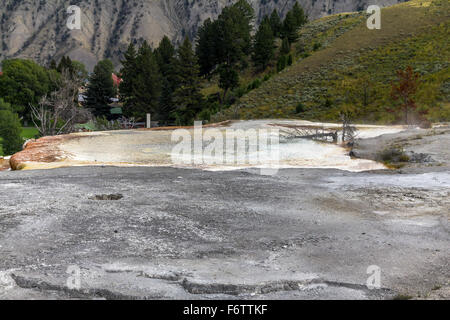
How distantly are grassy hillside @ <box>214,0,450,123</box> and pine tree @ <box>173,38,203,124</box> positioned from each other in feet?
12.2

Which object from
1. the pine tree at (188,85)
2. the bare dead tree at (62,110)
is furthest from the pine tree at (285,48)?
the bare dead tree at (62,110)

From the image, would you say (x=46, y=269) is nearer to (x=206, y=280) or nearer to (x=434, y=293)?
(x=206, y=280)

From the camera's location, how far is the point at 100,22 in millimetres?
166125

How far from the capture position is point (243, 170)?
1246 cm

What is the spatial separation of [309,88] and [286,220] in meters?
41.1

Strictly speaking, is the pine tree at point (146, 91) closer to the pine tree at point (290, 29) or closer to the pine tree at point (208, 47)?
the pine tree at point (208, 47)

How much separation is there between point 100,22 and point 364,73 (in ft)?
479

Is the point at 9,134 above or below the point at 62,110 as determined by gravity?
below

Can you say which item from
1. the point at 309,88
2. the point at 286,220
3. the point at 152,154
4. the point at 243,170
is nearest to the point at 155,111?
the point at 309,88

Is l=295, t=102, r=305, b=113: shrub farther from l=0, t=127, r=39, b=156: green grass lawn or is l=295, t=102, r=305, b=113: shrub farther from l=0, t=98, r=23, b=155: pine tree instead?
l=0, t=127, r=39, b=156: green grass lawn

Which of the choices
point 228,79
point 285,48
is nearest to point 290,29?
point 285,48

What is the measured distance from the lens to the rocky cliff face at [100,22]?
153m

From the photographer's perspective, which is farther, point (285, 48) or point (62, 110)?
point (285, 48)

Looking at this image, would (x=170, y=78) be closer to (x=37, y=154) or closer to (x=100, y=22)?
(x=37, y=154)
